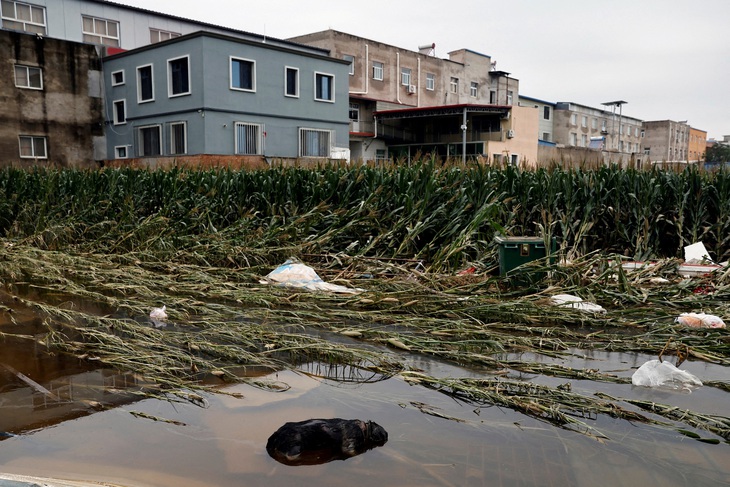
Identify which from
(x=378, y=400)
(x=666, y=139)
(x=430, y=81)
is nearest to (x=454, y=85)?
(x=430, y=81)

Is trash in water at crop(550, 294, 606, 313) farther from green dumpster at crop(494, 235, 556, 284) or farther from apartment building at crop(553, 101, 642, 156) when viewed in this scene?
apartment building at crop(553, 101, 642, 156)

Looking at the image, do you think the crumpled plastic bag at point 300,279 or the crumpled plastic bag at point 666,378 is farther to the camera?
the crumpled plastic bag at point 300,279

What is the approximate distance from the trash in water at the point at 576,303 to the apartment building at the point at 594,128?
178ft

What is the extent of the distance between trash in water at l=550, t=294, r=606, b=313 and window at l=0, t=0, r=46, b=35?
107 ft

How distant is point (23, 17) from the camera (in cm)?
3053

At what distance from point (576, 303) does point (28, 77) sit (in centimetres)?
2952

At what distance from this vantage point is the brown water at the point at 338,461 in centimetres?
332

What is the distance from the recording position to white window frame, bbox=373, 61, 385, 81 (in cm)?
4619

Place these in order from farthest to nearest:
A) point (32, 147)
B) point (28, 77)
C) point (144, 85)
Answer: point (144, 85) → point (32, 147) → point (28, 77)

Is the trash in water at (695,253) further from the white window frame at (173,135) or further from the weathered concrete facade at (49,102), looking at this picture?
the weathered concrete facade at (49,102)

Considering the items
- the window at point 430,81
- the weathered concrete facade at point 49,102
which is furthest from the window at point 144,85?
the window at point 430,81

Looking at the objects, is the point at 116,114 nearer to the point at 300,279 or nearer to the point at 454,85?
the point at 300,279

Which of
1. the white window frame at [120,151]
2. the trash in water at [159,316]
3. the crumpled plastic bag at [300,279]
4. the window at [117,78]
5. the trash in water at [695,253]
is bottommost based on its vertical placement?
the trash in water at [159,316]

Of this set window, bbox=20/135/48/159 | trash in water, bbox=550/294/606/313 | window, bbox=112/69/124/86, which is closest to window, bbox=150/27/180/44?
window, bbox=112/69/124/86
